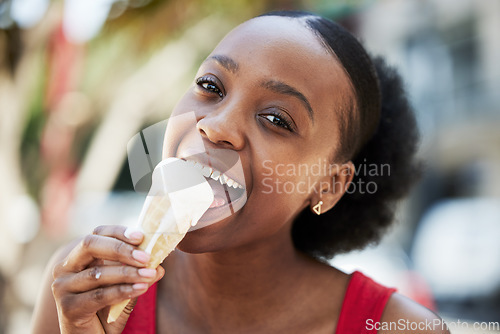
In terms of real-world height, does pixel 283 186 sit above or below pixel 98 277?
above

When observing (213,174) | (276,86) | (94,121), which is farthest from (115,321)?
(94,121)

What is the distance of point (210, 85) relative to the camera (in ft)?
6.77

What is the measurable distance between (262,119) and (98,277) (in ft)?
2.67

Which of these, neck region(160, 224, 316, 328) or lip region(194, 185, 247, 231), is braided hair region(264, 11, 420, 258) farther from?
lip region(194, 185, 247, 231)

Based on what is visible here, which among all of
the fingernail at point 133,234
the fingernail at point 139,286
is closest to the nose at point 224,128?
the fingernail at point 133,234

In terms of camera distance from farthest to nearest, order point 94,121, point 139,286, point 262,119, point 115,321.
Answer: point 94,121 < point 262,119 < point 115,321 < point 139,286

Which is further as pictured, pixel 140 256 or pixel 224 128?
pixel 224 128

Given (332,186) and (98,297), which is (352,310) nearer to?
(332,186)

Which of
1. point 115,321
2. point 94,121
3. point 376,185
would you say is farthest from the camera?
point 94,121

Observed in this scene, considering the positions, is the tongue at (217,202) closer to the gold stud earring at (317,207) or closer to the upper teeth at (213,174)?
the upper teeth at (213,174)

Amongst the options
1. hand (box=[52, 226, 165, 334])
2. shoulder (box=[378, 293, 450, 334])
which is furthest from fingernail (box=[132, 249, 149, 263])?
shoulder (box=[378, 293, 450, 334])

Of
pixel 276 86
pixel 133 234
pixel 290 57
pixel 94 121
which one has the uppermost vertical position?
pixel 94 121

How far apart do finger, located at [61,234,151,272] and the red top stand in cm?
75

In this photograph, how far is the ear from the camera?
234 centimetres
